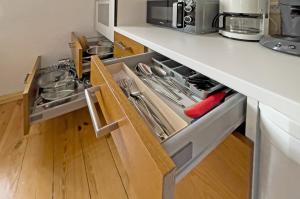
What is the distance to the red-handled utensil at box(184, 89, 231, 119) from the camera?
44 centimetres

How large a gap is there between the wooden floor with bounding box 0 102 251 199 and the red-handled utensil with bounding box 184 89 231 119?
79mm

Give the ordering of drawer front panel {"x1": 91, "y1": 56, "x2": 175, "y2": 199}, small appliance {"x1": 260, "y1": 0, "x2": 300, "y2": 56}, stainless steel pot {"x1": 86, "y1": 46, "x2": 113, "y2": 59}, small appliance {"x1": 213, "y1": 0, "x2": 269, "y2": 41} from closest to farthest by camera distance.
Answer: drawer front panel {"x1": 91, "y1": 56, "x2": 175, "y2": 199} → small appliance {"x1": 260, "y1": 0, "x2": 300, "y2": 56} → small appliance {"x1": 213, "y1": 0, "x2": 269, "y2": 41} → stainless steel pot {"x1": 86, "y1": 46, "x2": 113, "y2": 59}

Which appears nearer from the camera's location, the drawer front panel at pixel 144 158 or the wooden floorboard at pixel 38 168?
the drawer front panel at pixel 144 158

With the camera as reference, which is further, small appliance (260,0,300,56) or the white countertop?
small appliance (260,0,300,56)

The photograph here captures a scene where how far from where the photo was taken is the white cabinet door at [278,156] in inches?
13.9

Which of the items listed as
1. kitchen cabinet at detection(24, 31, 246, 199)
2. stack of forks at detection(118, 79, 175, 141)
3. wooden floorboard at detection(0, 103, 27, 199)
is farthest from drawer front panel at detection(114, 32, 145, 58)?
wooden floorboard at detection(0, 103, 27, 199)

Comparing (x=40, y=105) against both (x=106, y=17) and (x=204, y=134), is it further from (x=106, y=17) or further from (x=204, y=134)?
(x=204, y=134)

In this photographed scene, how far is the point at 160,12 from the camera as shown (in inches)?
47.5

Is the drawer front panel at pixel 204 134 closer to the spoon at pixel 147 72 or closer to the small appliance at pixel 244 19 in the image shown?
the spoon at pixel 147 72

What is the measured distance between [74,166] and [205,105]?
3.09 feet

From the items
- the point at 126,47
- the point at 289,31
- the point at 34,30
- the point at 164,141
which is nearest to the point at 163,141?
the point at 164,141

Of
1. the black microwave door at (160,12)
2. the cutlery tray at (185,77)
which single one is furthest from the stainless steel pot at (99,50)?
the cutlery tray at (185,77)

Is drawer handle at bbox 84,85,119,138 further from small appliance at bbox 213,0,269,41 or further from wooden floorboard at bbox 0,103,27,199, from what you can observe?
wooden floorboard at bbox 0,103,27,199

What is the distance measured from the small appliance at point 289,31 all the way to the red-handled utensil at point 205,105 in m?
0.22
